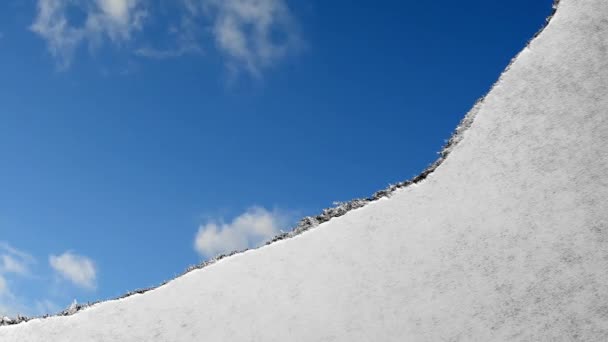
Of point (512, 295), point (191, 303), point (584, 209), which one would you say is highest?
point (191, 303)

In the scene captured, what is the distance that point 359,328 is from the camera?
8.33 m

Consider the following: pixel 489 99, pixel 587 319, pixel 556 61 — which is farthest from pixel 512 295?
pixel 556 61

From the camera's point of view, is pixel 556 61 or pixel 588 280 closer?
pixel 588 280

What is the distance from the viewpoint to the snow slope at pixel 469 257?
8133 millimetres

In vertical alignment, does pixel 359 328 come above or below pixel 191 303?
below

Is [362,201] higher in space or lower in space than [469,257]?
higher

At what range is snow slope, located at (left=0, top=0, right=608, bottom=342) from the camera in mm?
8133

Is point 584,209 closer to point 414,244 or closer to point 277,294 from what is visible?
point 414,244

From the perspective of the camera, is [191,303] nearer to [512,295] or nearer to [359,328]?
[359,328]

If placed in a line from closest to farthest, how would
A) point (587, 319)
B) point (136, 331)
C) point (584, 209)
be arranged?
point (587, 319)
point (584, 209)
point (136, 331)

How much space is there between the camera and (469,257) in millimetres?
8422

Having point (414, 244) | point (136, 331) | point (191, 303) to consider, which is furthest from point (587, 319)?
point (136, 331)

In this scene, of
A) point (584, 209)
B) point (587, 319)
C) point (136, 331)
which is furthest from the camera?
point (136, 331)

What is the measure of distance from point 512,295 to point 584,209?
154 centimetres
